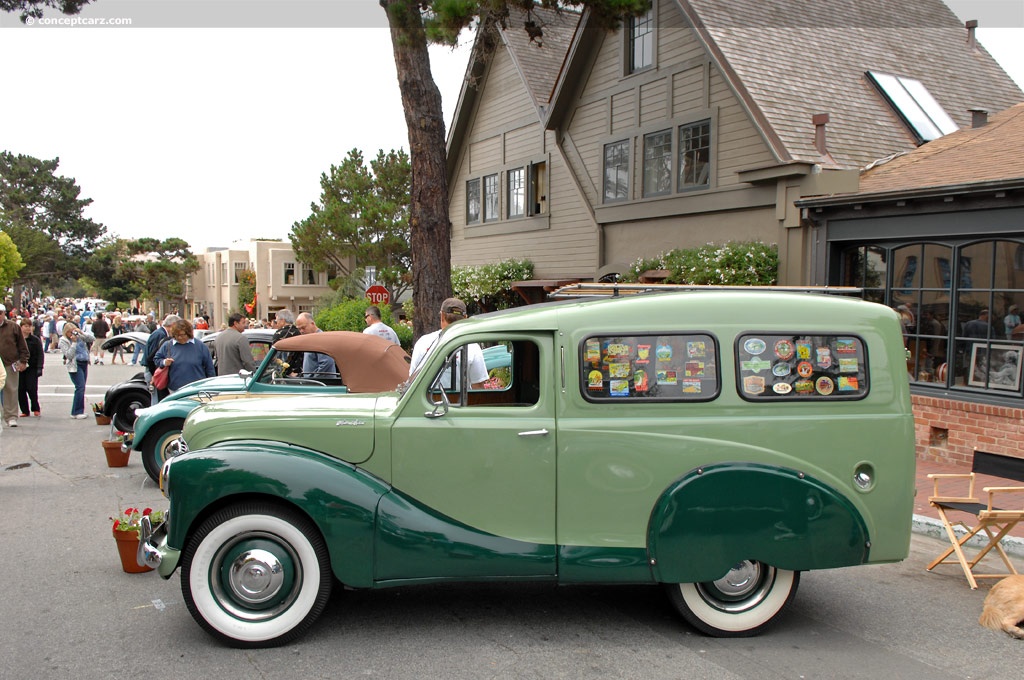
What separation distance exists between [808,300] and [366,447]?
281 cm

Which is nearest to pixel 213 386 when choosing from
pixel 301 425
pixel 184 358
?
pixel 184 358

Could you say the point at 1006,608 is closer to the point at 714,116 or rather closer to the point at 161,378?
the point at 161,378

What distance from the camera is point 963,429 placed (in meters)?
9.75

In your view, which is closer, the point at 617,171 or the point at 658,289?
the point at 658,289

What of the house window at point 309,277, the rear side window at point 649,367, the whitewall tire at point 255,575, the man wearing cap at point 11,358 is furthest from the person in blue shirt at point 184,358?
the house window at point 309,277

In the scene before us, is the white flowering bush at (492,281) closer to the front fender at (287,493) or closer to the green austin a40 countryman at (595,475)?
the green austin a40 countryman at (595,475)

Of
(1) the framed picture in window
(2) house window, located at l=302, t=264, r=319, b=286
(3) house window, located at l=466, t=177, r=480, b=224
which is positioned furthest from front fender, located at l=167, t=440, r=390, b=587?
(2) house window, located at l=302, t=264, r=319, b=286

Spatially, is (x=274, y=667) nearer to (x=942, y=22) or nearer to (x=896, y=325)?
(x=896, y=325)

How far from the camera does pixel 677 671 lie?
4.24 meters

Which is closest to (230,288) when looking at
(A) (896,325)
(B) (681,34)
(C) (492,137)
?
(C) (492,137)

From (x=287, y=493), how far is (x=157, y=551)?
2.95 feet

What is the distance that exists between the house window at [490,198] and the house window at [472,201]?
1.19ft

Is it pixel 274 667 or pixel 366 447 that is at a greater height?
pixel 366 447

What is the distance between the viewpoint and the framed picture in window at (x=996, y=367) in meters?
9.42
